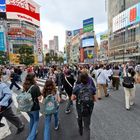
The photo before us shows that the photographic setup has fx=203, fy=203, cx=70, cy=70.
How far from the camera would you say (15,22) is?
287 ft

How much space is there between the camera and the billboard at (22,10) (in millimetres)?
83000

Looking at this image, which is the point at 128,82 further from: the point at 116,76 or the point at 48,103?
the point at 116,76

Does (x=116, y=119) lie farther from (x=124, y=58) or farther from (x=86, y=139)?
(x=124, y=58)

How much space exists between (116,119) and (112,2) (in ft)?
298

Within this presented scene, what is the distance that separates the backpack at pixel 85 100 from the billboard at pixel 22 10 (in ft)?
277

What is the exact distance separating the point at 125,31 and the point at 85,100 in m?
75.1

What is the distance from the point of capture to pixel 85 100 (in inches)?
160

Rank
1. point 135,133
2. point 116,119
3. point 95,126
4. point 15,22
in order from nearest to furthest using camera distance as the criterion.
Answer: point 135,133
point 95,126
point 116,119
point 15,22

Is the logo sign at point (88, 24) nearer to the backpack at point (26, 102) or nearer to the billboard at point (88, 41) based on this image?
the billboard at point (88, 41)

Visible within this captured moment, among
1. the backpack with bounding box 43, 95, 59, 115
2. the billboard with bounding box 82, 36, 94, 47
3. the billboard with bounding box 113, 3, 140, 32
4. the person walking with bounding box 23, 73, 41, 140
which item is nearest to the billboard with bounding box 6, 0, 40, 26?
the billboard with bounding box 82, 36, 94, 47

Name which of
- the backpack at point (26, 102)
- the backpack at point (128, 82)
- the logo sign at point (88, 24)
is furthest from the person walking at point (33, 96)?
the logo sign at point (88, 24)

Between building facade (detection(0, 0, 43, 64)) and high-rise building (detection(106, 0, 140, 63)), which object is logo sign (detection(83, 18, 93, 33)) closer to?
high-rise building (detection(106, 0, 140, 63))

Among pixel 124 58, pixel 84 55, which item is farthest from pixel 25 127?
pixel 84 55

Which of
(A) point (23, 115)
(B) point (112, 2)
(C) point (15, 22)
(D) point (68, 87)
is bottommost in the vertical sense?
(A) point (23, 115)
